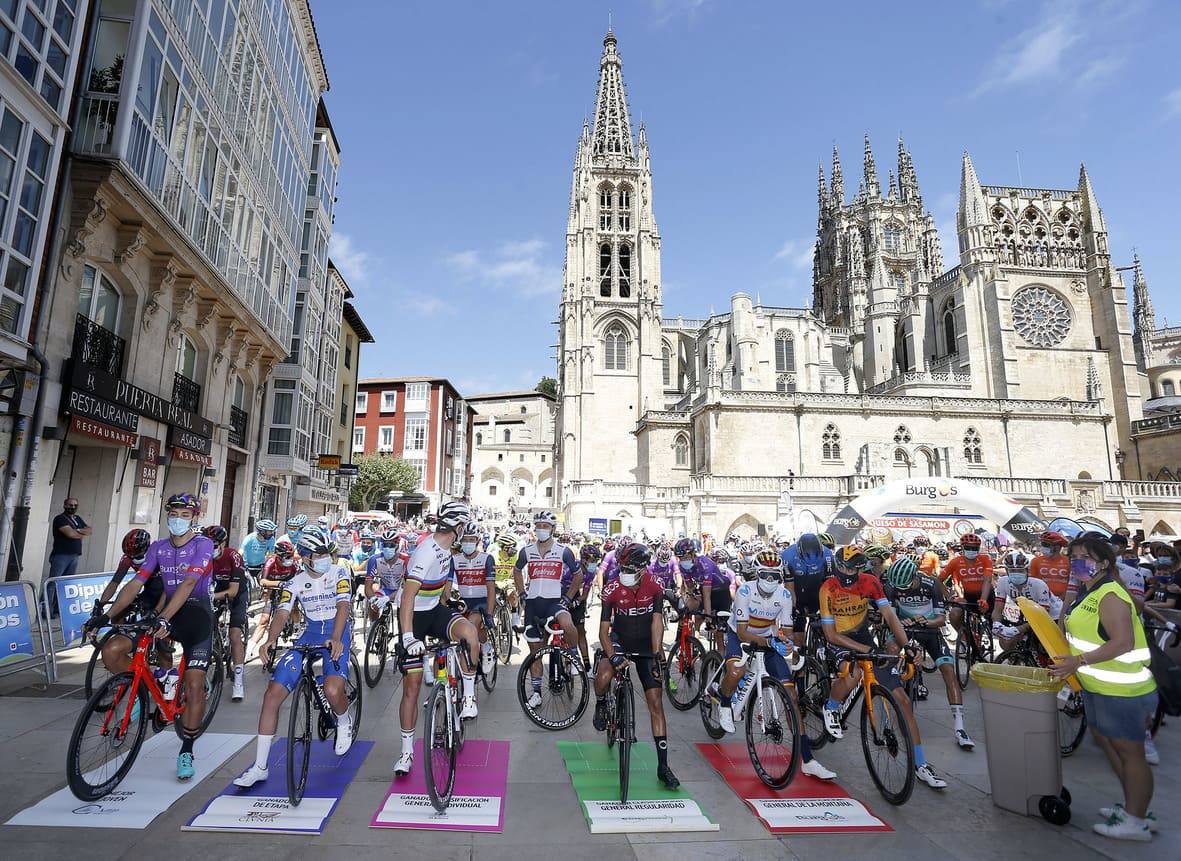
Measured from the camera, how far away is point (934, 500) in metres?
15.6

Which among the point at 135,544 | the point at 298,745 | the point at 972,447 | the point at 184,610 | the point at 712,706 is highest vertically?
the point at 972,447

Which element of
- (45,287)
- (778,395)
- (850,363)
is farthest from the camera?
(850,363)

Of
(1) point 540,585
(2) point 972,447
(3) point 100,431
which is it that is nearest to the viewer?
(1) point 540,585

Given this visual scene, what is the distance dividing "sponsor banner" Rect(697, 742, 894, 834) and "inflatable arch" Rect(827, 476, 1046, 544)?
1076 cm

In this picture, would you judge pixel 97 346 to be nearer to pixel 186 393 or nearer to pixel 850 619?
pixel 186 393

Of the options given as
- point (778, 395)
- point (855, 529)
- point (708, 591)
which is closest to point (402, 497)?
point (778, 395)

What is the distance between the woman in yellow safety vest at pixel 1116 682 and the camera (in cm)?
448

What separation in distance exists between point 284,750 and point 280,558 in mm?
3044

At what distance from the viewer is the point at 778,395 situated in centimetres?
3959

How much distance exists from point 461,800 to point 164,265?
43.1ft

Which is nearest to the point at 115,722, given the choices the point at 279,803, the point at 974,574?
the point at 279,803

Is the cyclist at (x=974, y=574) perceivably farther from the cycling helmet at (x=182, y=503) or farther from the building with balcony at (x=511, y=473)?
the building with balcony at (x=511, y=473)

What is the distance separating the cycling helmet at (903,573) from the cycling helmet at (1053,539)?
12.4 feet

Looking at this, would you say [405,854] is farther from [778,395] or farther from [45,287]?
[778,395]
